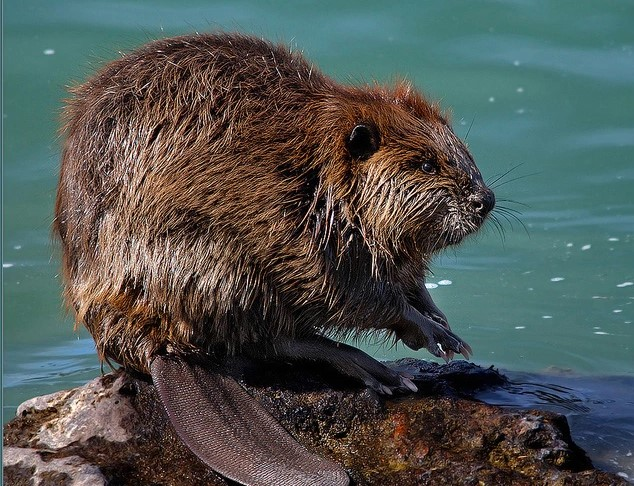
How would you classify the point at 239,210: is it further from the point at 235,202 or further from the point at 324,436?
the point at 324,436

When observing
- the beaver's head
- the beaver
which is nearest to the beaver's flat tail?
the beaver

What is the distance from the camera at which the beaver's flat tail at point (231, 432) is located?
3.18 m

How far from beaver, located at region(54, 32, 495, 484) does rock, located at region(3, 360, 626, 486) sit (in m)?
0.12

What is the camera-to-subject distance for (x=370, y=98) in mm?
3990

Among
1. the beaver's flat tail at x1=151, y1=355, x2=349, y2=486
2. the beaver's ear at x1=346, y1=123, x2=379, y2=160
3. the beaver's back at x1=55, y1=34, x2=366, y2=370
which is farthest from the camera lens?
the beaver's ear at x1=346, y1=123, x2=379, y2=160

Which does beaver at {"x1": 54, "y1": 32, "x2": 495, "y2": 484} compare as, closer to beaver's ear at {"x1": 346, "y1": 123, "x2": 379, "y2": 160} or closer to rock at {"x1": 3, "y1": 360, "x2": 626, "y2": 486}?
beaver's ear at {"x1": 346, "y1": 123, "x2": 379, "y2": 160}

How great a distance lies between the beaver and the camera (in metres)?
3.62

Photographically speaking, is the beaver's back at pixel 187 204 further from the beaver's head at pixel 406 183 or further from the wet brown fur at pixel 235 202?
the beaver's head at pixel 406 183

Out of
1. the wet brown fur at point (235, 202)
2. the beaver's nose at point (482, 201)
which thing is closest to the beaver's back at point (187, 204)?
the wet brown fur at point (235, 202)

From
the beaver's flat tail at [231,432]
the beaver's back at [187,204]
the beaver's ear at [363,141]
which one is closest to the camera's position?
the beaver's flat tail at [231,432]

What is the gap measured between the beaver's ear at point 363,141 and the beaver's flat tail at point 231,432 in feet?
2.96

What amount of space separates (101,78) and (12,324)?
2864 millimetres

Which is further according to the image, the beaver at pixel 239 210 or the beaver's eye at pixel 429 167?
the beaver's eye at pixel 429 167

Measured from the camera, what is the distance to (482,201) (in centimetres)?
384
